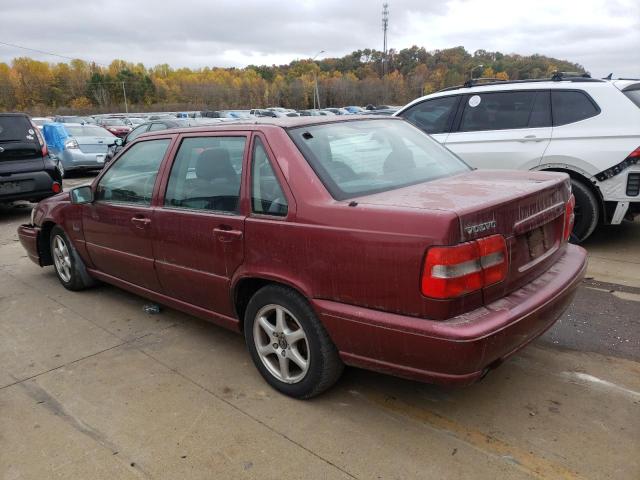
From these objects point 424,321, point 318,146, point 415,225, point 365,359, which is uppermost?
point 318,146

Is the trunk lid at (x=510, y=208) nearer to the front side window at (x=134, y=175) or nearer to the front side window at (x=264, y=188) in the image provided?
the front side window at (x=264, y=188)

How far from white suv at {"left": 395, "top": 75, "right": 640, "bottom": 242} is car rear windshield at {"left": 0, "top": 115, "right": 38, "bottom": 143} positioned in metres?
6.93

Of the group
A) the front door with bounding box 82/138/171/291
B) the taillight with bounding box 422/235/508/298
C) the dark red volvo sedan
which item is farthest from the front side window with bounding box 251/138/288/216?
the front door with bounding box 82/138/171/291

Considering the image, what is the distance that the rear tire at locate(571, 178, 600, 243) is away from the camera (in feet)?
17.4

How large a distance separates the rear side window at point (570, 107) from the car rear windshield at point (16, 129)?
815cm

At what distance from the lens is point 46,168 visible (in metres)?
8.76

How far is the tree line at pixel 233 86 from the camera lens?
8906cm

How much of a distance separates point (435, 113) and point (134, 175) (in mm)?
4067

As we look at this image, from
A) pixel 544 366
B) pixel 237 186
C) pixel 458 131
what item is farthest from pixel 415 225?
pixel 458 131

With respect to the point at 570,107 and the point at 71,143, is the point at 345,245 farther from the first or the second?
Result: the point at 71,143

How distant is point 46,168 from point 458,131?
22.5 ft

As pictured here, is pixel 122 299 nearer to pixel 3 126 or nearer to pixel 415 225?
pixel 415 225

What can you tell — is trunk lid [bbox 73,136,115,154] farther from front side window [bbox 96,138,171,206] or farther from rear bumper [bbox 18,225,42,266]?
front side window [bbox 96,138,171,206]

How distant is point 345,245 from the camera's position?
245cm
